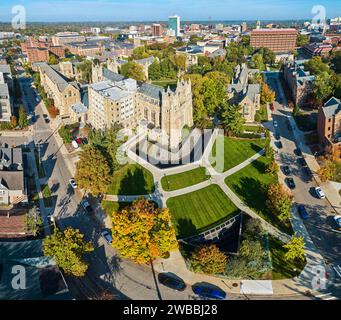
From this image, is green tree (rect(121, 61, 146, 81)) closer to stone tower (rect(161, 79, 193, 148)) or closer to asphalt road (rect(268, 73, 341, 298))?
stone tower (rect(161, 79, 193, 148))

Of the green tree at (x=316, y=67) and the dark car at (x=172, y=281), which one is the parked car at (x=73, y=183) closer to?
the dark car at (x=172, y=281)

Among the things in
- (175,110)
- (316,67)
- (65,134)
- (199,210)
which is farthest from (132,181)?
(316,67)

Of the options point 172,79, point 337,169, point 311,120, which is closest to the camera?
point 337,169

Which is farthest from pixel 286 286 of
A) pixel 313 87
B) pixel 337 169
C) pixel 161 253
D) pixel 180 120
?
pixel 313 87

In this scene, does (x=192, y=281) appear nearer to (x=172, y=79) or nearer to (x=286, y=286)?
(x=286, y=286)

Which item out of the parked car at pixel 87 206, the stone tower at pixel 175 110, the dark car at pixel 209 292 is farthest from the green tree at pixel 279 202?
the parked car at pixel 87 206

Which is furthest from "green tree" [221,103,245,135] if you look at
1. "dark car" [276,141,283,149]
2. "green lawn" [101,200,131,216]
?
"green lawn" [101,200,131,216]

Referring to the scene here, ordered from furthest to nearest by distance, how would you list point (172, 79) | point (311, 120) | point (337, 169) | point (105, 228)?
point (172, 79) → point (311, 120) → point (337, 169) → point (105, 228)
